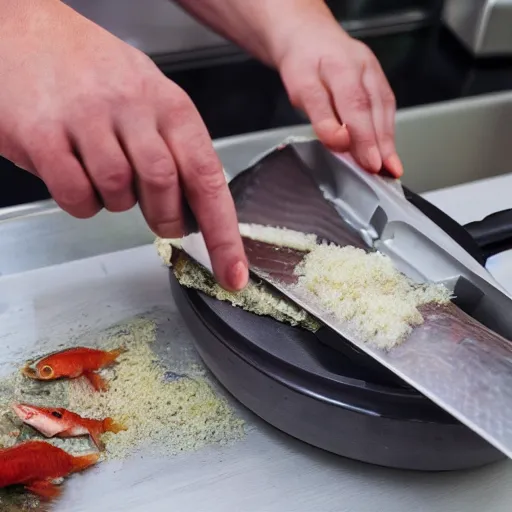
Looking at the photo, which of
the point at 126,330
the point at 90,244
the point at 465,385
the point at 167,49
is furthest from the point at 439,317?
the point at 167,49

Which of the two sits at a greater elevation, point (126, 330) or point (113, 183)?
point (113, 183)

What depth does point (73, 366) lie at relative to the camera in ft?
1.90

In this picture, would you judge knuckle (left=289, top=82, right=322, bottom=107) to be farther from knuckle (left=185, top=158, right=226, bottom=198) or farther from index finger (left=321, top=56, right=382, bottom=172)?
knuckle (left=185, top=158, right=226, bottom=198)

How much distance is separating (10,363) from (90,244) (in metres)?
0.21

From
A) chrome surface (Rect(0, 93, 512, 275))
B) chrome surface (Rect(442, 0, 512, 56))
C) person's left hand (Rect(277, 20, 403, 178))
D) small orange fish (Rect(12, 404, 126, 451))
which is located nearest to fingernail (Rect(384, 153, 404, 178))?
person's left hand (Rect(277, 20, 403, 178))

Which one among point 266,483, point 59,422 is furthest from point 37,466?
point 266,483

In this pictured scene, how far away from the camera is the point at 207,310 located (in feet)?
1.79

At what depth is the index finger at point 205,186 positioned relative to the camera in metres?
0.42

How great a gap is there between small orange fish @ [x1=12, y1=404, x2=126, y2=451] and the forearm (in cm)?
41

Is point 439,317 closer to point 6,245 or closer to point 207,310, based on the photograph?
point 207,310

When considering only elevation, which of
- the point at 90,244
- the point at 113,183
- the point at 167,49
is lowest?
the point at 90,244

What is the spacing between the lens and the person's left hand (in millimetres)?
654

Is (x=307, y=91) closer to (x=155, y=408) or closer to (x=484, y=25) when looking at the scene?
(x=155, y=408)

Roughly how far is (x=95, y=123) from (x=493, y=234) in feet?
1.32
